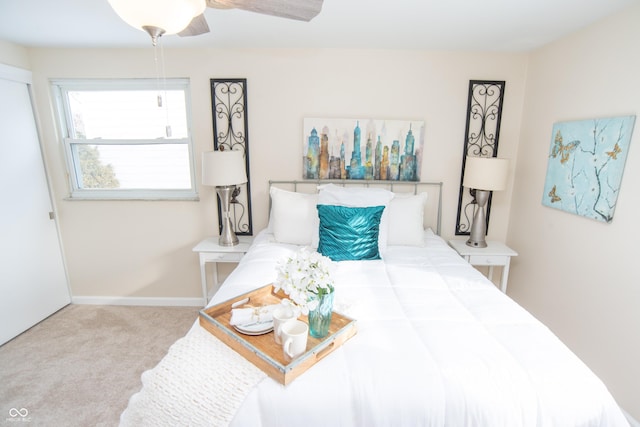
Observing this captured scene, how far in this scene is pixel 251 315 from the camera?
4.45 ft

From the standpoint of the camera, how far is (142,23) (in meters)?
1.01


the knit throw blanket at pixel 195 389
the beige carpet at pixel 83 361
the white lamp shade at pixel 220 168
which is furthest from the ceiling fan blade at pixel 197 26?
the beige carpet at pixel 83 361

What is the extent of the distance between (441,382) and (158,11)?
153 cm

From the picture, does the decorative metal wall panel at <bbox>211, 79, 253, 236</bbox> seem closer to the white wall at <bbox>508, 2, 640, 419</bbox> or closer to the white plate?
the white plate

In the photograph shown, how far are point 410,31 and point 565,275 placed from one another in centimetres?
204

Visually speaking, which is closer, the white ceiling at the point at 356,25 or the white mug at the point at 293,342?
the white mug at the point at 293,342

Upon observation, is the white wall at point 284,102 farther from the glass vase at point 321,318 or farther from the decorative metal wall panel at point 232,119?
the glass vase at point 321,318

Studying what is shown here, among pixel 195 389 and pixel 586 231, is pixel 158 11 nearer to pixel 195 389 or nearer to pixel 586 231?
pixel 195 389

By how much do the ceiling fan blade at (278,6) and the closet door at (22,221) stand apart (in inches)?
92.8

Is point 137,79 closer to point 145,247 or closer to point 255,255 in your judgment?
point 145,247

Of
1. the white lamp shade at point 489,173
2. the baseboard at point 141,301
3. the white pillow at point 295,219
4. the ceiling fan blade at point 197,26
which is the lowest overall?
the baseboard at point 141,301

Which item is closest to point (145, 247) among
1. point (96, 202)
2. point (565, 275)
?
point (96, 202)

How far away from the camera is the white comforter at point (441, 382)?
1034 millimetres

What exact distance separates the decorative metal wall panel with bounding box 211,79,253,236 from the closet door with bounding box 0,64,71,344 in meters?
1.52
